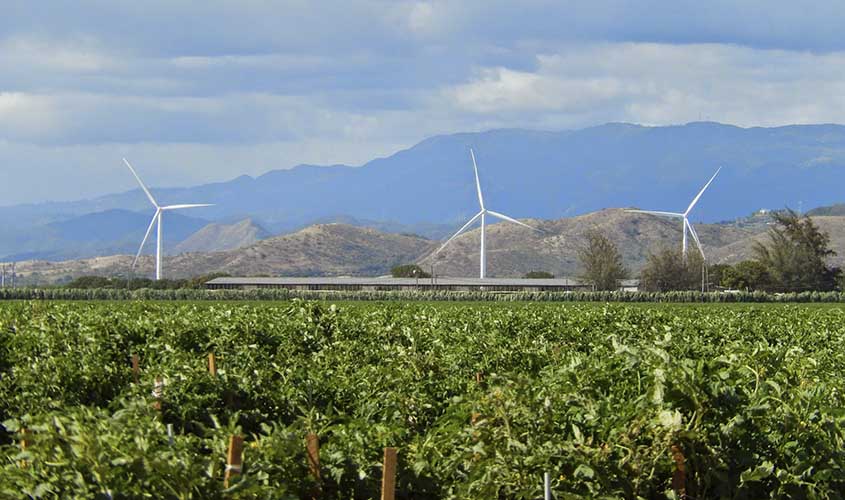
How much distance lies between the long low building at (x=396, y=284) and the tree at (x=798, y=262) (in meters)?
26.0

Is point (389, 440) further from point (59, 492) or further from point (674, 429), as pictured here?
point (59, 492)

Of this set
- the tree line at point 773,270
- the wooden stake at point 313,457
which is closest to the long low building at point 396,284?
the tree line at point 773,270

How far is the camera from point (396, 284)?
158 m

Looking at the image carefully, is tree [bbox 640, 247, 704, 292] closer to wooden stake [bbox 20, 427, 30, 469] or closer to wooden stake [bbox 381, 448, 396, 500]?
wooden stake [bbox 381, 448, 396, 500]

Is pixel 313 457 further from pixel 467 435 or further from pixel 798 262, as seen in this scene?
pixel 798 262

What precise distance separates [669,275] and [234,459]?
146254 millimetres

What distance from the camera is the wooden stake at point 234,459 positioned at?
636cm

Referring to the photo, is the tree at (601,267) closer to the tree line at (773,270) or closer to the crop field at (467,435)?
the tree line at (773,270)

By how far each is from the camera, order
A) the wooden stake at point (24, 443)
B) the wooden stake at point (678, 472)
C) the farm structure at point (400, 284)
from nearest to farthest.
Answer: the wooden stake at point (24, 443) < the wooden stake at point (678, 472) < the farm structure at point (400, 284)

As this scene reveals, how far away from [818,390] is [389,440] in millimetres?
3514

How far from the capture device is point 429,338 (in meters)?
19.0

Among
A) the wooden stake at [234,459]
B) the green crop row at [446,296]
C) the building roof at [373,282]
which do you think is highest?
the building roof at [373,282]

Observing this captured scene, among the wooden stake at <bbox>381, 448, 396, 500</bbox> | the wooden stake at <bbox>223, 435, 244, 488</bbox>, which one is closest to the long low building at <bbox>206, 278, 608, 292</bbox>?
the wooden stake at <bbox>381, 448, 396, 500</bbox>

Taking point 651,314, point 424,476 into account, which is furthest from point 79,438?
point 651,314
